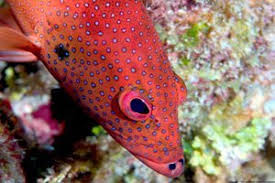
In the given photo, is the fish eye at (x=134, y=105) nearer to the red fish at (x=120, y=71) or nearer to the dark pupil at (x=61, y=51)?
the red fish at (x=120, y=71)

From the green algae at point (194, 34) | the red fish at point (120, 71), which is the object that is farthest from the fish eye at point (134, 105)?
the green algae at point (194, 34)

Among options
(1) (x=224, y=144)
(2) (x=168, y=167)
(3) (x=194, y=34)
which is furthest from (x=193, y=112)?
(2) (x=168, y=167)

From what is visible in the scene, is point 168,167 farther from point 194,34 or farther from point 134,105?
point 194,34

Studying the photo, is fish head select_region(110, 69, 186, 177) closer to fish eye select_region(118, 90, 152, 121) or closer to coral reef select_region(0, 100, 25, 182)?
fish eye select_region(118, 90, 152, 121)

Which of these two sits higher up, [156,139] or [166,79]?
[166,79]

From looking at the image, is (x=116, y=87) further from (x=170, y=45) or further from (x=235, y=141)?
(x=235, y=141)

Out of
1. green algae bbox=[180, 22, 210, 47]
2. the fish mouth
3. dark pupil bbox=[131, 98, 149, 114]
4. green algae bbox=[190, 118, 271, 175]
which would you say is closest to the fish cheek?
dark pupil bbox=[131, 98, 149, 114]

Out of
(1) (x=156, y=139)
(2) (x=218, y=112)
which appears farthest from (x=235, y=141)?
(1) (x=156, y=139)
